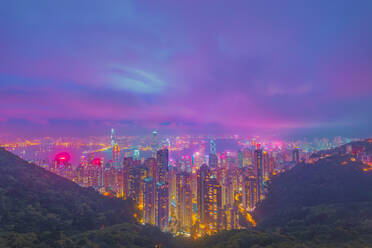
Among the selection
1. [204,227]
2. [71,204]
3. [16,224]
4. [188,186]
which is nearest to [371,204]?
[204,227]

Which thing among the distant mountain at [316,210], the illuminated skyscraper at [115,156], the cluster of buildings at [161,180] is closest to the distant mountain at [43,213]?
the cluster of buildings at [161,180]

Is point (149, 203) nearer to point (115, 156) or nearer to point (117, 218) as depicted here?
point (117, 218)

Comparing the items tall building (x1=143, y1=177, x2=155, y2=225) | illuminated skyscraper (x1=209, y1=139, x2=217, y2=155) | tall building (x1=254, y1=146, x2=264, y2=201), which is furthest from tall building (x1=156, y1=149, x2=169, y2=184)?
illuminated skyscraper (x1=209, y1=139, x2=217, y2=155)

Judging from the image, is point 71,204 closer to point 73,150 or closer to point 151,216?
point 151,216

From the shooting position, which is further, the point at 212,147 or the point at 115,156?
the point at 212,147

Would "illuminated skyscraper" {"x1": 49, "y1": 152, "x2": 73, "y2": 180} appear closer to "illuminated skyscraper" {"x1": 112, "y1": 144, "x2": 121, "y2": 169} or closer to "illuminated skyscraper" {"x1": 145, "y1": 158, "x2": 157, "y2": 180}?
"illuminated skyscraper" {"x1": 145, "y1": 158, "x2": 157, "y2": 180}

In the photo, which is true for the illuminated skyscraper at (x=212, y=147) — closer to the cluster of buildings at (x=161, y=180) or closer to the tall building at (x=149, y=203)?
the cluster of buildings at (x=161, y=180)

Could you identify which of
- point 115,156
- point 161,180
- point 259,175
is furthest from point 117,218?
point 115,156
